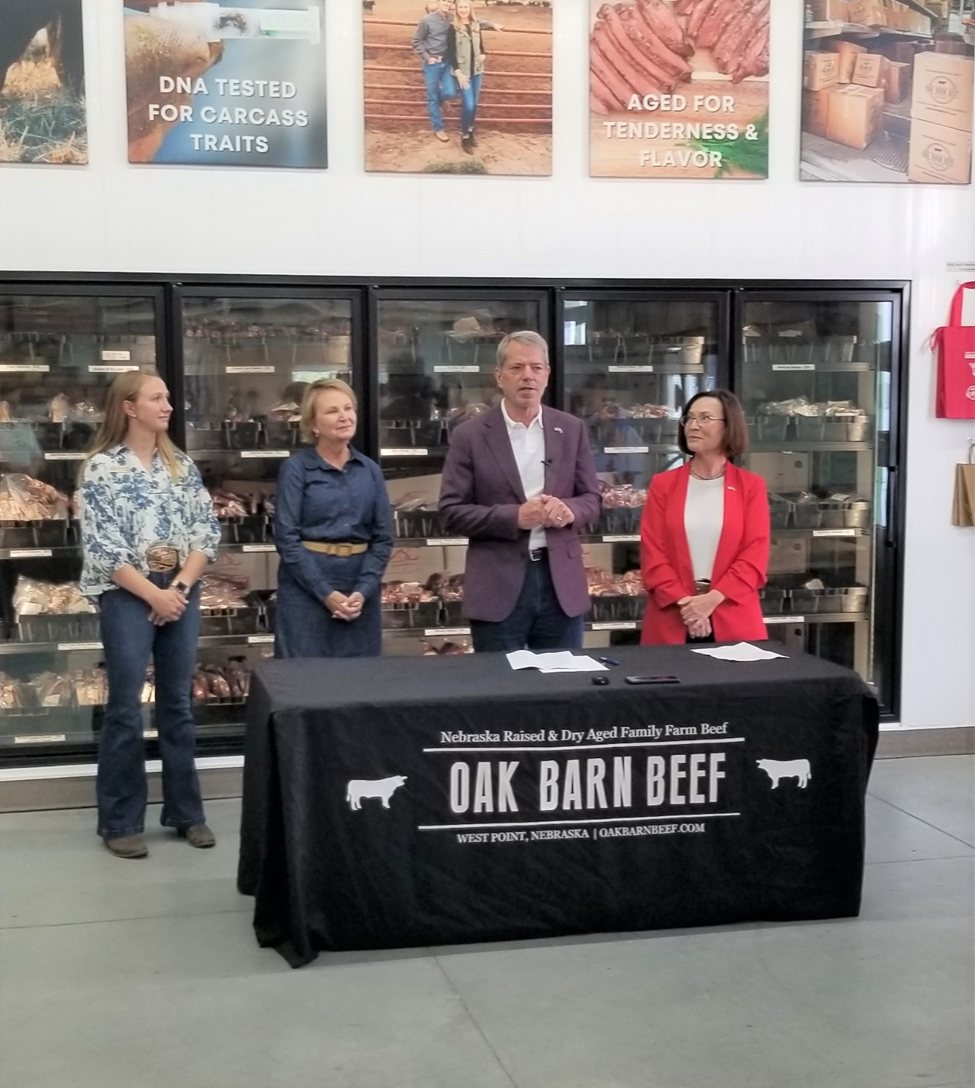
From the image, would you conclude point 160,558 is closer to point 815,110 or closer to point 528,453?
point 528,453

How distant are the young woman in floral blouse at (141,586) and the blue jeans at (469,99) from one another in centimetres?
184

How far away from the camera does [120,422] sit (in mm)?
4645

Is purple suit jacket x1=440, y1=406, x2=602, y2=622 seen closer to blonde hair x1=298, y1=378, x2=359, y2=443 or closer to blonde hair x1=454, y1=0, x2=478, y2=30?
blonde hair x1=298, y1=378, x2=359, y2=443

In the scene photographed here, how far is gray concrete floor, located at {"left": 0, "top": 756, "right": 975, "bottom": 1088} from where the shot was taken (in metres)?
3.04

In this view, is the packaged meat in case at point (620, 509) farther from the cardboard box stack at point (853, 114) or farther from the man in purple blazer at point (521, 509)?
the cardboard box stack at point (853, 114)

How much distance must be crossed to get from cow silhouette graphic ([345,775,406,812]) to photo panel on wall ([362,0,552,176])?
9.44 feet

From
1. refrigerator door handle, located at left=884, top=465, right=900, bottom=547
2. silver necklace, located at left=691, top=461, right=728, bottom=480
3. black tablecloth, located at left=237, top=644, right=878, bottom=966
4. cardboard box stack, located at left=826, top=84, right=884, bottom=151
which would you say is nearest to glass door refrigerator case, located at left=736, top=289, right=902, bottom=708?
refrigerator door handle, located at left=884, top=465, right=900, bottom=547

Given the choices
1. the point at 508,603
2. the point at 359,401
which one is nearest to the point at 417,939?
the point at 508,603

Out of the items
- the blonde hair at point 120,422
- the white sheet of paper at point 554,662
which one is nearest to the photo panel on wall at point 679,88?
the blonde hair at point 120,422

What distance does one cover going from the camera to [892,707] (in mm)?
6031

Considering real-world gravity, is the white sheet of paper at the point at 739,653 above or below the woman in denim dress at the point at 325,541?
below

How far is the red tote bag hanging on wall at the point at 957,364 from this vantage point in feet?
19.2

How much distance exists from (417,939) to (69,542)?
262 cm

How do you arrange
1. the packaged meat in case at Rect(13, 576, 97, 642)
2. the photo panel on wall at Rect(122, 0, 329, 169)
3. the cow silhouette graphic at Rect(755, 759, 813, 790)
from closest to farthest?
the cow silhouette graphic at Rect(755, 759, 813, 790) < the photo panel on wall at Rect(122, 0, 329, 169) < the packaged meat in case at Rect(13, 576, 97, 642)
